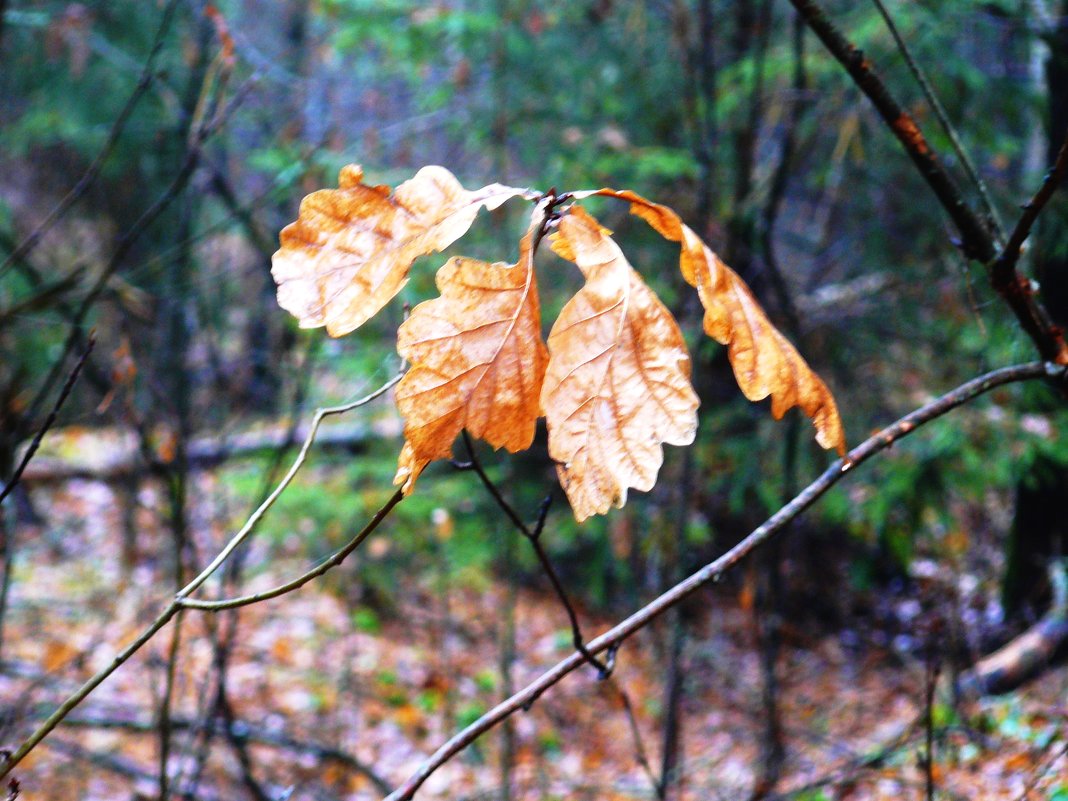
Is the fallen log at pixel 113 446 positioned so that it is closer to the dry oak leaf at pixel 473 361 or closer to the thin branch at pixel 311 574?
the thin branch at pixel 311 574

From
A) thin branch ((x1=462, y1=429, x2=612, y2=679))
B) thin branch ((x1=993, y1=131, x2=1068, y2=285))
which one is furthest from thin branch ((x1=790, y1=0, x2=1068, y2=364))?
thin branch ((x1=462, y1=429, x2=612, y2=679))

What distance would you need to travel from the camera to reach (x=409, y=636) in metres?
6.50

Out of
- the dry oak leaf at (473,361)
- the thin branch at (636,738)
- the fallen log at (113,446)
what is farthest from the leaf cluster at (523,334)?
the fallen log at (113,446)

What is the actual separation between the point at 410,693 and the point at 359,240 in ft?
18.6

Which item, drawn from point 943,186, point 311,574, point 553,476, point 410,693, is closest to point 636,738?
point 311,574

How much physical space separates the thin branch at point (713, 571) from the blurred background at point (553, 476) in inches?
82.8

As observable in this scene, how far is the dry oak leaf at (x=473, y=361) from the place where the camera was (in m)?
0.76

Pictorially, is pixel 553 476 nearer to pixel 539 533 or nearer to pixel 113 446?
pixel 539 533

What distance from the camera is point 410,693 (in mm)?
5898

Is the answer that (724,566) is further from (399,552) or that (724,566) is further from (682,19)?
(399,552)

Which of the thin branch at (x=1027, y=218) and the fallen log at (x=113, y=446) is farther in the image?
the fallen log at (x=113, y=446)

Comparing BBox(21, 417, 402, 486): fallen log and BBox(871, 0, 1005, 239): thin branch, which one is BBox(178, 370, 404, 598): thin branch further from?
BBox(21, 417, 402, 486): fallen log

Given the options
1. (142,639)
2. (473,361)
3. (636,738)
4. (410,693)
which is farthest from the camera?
(410,693)

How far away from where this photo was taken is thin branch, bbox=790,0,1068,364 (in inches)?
46.0
